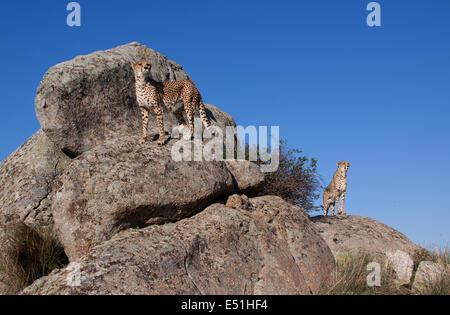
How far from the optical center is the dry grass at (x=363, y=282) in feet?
34.2

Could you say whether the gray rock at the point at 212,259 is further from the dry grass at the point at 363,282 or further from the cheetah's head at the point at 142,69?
the cheetah's head at the point at 142,69

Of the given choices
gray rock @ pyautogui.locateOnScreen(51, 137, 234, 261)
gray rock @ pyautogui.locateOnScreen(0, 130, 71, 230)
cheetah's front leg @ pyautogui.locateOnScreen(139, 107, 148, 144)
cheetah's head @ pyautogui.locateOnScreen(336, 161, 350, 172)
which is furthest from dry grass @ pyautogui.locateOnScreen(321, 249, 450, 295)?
gray rock @ pyautogui.locateOnScreen(0, 130, 71, 230)

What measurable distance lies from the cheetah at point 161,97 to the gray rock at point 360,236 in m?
5.23

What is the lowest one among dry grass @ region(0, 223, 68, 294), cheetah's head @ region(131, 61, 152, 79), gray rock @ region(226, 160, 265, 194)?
dry grass @ region(0, 223, 68, 294)

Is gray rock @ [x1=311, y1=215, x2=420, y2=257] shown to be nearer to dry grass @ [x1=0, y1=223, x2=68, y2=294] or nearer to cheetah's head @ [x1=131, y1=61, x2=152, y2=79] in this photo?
cheetah's head @ [x1=131, y1=61, x2=152, y2=79]

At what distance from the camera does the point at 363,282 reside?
1091 centimetres

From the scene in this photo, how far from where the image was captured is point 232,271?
9.34 meters

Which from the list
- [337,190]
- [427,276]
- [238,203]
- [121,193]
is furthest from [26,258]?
[337,190]

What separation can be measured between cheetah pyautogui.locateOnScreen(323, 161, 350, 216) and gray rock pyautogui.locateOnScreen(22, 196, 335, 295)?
5.41 meters

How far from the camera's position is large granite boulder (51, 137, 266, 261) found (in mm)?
9633

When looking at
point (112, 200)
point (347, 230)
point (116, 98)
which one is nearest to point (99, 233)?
point (112, 200)

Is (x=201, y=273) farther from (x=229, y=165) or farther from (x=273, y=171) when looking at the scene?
(x=273, y=171)

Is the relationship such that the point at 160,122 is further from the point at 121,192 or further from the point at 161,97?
the point at 121,192

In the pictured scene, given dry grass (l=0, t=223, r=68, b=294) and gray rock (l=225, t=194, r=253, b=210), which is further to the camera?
gray rock (l=225, t=194, r=253, b=210)
